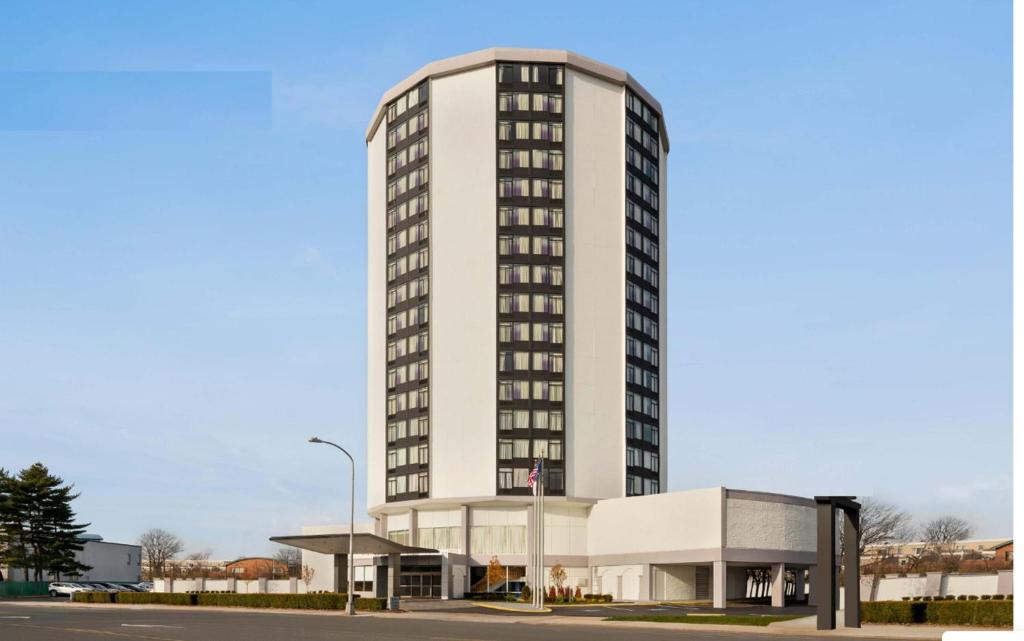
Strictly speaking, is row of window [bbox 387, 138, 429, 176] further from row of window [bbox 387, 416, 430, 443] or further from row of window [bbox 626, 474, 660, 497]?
row of window [bbox 626, 474, 660, 497]

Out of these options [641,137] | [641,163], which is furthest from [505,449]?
[641,137]

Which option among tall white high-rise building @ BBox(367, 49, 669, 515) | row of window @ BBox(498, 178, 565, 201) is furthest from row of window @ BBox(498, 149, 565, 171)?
row of window @ BBox(498, 178, 565, 201)

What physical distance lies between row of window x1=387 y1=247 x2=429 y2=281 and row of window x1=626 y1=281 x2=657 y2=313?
70.0ft

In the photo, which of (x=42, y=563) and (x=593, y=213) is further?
(x=42, y=563)

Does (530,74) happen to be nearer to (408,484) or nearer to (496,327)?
(496,327)

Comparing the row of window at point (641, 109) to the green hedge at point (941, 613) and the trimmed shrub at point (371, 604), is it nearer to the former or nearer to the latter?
the trimmed shrub at point (371, 604)

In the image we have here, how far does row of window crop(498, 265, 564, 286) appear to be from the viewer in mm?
119375

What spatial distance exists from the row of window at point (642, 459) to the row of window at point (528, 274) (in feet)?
62.9

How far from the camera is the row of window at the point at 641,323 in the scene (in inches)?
4872

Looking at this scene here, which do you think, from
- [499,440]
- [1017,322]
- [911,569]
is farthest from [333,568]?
[1017,322]

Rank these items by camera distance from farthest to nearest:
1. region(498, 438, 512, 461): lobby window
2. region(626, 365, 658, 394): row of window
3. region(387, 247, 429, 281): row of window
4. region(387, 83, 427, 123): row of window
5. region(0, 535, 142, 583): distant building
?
region(0, 535, 142, 583): distant building
region(387, 83, 427, 123): row of window
region(387, 247, 429, 281): row of window
region(626, 365, 658, 394): row of window
region(498, 438, 512, 461): lobby window

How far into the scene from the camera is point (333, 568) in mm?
132250

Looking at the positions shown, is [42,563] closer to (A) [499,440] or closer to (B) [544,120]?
(A) [499,440]

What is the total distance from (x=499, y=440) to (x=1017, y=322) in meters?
113
